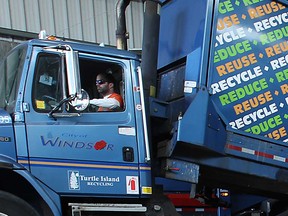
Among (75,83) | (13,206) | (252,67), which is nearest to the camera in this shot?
(13,206)

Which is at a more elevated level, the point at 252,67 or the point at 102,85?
the point at 252,67

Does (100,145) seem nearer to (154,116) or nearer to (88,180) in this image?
(88,180)

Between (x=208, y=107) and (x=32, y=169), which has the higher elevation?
(x=208, y=107)

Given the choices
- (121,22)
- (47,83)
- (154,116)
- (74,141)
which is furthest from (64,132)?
(121,22)

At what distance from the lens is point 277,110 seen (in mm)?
5305

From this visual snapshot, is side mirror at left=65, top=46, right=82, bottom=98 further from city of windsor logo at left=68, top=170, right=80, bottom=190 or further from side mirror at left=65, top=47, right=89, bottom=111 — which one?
city of windsor logo at left=68, top=170, right=80, bottom=190

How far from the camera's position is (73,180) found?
14.5ft

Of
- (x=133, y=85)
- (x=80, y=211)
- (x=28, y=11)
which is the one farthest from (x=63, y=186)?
(x=28, y=11)

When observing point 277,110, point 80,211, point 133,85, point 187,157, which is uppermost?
point 133,85

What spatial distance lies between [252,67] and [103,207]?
2.18 meters

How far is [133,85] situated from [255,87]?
136 centimetres

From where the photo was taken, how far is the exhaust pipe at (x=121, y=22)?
5.67 m

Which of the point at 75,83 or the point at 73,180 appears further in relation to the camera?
the point at 73,180

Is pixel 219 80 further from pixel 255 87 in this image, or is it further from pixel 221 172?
pixel 221 172
